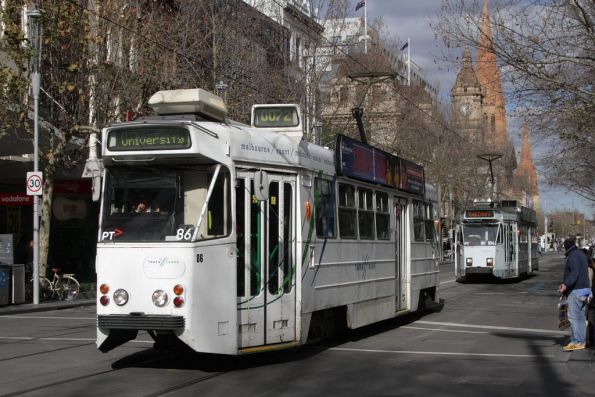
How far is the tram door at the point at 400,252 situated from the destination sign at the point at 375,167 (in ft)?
1.41

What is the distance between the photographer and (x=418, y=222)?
17781mm

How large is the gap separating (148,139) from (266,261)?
223 cm

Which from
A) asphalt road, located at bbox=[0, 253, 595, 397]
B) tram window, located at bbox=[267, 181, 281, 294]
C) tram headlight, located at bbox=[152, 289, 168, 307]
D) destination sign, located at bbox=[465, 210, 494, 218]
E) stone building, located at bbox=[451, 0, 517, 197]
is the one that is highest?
stone building, located at bbox=[451, 0, 517, 197]

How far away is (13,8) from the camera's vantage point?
74.7 ft

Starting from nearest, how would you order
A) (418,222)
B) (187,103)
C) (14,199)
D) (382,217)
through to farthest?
(187,103)
(382,217)
(418,222)
(14,199)

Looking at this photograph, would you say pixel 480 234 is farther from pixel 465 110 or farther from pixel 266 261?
pixel 465 110

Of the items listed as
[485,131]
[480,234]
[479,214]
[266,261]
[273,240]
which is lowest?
[266,261]

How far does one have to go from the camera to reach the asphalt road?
9242 mm

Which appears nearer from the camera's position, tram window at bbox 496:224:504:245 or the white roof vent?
the white roof vent

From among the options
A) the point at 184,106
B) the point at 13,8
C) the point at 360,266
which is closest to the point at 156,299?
the point at 184,106

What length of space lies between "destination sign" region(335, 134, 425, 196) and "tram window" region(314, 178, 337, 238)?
0.51 meters

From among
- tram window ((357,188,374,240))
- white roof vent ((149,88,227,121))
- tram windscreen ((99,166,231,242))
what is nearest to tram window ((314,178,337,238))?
tram window ((357,188,374,240))

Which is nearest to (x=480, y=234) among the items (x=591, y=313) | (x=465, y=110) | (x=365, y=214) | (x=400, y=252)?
(x=400, y=252)

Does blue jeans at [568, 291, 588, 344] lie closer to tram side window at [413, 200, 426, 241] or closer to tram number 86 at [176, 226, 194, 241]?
tram side window at [413, 200, 426, 241]
